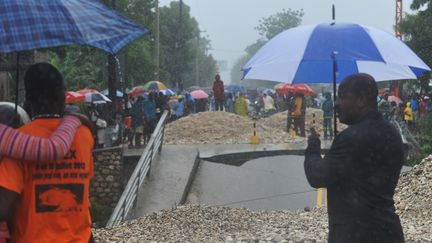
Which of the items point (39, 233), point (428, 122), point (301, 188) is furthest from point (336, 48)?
point (428, 122)

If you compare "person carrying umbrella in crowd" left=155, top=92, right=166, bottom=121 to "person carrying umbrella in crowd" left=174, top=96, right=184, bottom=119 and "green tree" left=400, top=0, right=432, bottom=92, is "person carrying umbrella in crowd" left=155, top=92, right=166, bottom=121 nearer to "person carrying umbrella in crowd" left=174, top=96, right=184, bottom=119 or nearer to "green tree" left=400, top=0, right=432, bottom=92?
"person carrying umbrella in crowd" left=174, top=96, right=184, bottom=119

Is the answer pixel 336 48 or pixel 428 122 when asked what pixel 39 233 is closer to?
pixel 336 48

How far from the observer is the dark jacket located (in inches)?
121

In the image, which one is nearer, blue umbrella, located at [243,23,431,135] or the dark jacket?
the dark jacket

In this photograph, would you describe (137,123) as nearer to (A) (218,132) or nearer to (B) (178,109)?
(A) (218,132)

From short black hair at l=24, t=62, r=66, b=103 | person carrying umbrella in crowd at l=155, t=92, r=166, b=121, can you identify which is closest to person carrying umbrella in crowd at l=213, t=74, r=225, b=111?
person carrying umbrella in crowd at l=155, t=92, r=166, b=121

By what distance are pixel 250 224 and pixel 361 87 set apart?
16.7 feet

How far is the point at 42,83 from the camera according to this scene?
2.64 m

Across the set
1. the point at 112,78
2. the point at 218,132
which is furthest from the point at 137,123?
the point at 218,132

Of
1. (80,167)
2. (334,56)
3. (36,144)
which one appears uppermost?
(334,56)

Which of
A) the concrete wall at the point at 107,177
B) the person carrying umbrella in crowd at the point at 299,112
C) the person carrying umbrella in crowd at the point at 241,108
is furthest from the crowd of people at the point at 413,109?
the concrete wall at the point at 107,177

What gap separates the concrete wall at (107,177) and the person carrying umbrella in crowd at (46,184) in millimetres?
9568

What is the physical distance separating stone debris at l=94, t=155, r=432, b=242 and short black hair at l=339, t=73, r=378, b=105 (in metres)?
3.75

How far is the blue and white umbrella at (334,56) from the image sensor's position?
5059 mm
